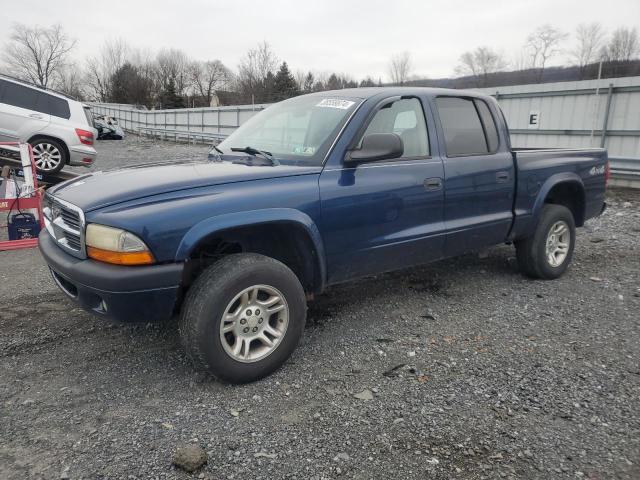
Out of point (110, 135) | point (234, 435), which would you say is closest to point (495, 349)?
point (234, 435)

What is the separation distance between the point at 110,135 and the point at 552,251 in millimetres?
31539

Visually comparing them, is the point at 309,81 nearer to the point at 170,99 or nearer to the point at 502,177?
the point at 170,99

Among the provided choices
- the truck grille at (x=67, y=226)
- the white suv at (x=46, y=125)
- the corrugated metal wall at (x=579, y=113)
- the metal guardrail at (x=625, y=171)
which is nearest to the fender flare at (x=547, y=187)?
the truck grille at (x=67, y=226)

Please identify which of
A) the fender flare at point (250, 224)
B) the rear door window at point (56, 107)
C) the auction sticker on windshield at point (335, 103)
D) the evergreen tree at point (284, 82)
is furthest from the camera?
the evergreen tree at point (284, 82)

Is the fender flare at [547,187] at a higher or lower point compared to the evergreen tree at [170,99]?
lower

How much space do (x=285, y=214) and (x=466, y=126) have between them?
2.10m

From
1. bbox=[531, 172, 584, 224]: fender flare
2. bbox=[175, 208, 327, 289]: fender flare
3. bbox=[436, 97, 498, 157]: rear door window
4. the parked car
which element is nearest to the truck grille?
bbox=[175, 208, 327, 289]: fender flare

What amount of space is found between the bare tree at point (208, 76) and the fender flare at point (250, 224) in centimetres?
8047

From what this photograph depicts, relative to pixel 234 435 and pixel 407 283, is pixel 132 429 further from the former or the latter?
pixel 407 283

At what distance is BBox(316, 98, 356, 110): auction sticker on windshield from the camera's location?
3.54 metres

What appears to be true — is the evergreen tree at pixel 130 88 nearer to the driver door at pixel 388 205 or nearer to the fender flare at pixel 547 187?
the fender flare at pixel 547 187

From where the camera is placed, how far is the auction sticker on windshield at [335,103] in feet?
11.6

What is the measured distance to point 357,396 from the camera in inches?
111

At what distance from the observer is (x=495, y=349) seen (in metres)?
3.40
